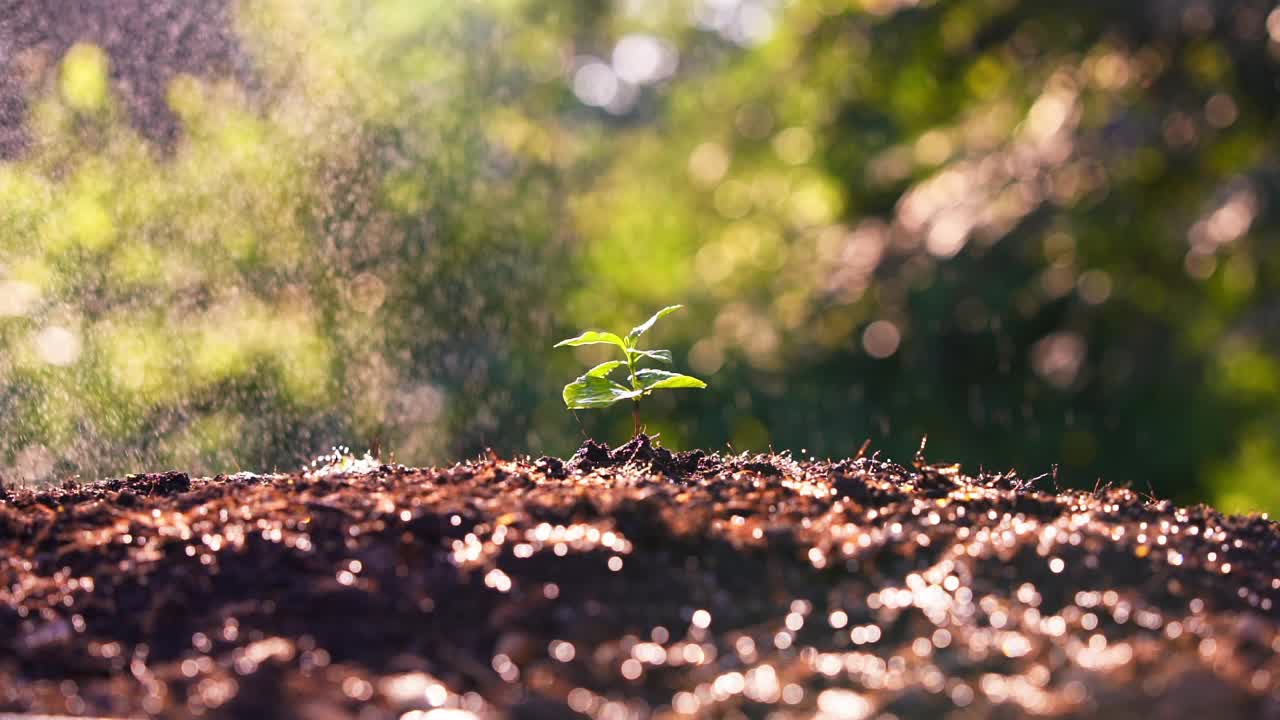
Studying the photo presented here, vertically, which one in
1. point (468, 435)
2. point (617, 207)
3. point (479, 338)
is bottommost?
point (468, 435)

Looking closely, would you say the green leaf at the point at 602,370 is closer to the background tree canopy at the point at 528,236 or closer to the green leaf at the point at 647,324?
the green leaf at the point at 647,324

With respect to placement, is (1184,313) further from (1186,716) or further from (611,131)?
(611,131)

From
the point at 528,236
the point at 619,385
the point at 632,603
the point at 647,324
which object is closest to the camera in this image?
the point at 632,603

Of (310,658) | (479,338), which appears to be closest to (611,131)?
(479,338)

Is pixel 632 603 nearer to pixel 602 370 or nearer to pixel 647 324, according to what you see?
pixel 647 324

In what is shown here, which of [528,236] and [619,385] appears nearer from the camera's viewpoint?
[619,385]

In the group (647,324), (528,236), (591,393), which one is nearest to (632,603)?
(647,324)

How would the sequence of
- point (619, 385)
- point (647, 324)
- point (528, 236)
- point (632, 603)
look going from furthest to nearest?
point (528, 236) < point (619, 385) < point (647, 324) < point (632, 603)
